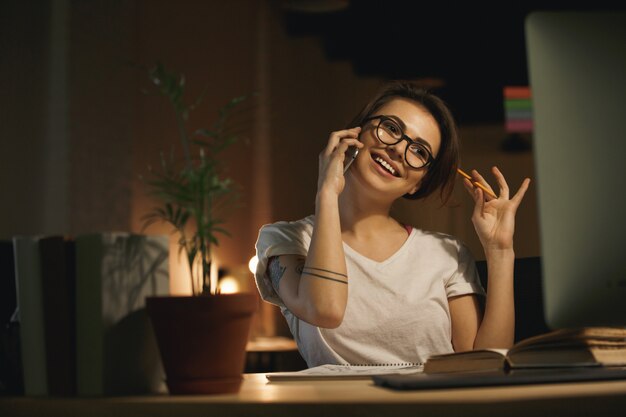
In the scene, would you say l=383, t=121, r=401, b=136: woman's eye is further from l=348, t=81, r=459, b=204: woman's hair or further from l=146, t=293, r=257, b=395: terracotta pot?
l=146, t=293, r=257, b=395: terracotta pot

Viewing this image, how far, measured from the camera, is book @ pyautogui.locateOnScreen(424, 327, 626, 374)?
1083mm

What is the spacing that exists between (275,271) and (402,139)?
42 cm

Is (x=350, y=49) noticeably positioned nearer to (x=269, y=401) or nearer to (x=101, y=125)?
(x=101, y=125)

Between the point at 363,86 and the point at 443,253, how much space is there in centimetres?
510

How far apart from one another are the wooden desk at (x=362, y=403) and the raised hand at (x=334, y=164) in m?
0.65

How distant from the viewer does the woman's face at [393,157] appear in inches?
68.8

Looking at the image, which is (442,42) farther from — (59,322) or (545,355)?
(59,322)

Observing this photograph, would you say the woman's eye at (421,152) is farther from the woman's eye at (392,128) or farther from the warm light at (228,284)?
the warm light at (228,284)

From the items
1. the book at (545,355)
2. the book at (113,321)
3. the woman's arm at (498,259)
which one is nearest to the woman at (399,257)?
the woman's arm at (498,259)

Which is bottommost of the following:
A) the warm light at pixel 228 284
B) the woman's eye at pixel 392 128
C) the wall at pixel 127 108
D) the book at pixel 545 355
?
the warm light at pixel 228 284

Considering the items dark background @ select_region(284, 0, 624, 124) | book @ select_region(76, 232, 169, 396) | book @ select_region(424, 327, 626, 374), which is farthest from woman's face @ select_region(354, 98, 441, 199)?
dark background @ select_region(284, 0, 624, 124)

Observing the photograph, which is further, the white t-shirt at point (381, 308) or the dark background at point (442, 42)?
the dark background at point (442, 42)

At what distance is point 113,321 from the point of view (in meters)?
0.92

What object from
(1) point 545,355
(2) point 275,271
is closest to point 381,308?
(2) point 275,271
